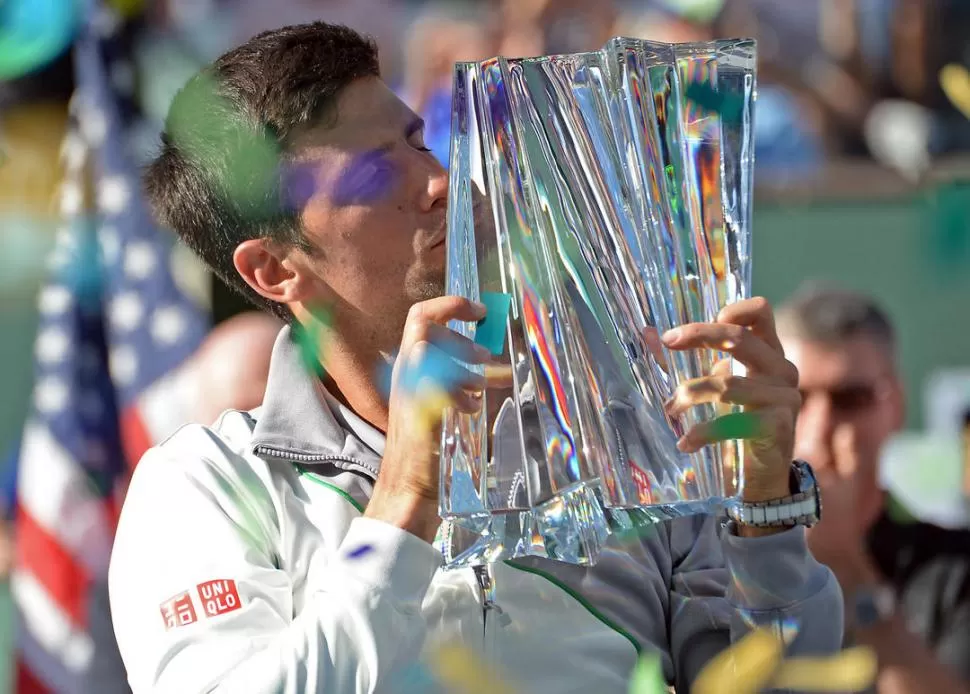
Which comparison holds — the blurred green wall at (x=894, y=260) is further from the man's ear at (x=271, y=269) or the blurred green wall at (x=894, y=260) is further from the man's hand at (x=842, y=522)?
the man's ear at (x=271, y=269)

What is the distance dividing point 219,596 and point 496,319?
0.40 metres

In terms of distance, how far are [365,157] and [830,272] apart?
107 inches

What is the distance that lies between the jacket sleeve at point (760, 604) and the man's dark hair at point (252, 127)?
0.64 meters

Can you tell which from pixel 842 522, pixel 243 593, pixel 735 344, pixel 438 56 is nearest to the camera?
pixel 735 344

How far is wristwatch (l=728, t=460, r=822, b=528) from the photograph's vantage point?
56.8 inches

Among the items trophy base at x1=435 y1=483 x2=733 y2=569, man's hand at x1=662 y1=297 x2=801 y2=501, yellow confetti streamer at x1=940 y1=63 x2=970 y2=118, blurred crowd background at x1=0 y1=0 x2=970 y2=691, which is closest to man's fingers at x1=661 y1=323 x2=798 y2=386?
man's hand at x1=662 y1=297 x2=801 y2=501

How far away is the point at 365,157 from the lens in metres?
1.66

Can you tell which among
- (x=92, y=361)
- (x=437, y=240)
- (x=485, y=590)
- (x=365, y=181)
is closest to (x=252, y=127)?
(x=365, y=181)

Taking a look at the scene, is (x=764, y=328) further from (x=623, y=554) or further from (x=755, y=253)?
(x=755, y=253)

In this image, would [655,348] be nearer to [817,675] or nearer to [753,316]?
[753,316]

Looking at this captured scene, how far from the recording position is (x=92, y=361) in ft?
11.8

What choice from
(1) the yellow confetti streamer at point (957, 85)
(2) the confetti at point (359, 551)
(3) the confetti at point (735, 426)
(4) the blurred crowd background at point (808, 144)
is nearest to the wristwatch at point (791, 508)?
(3) the confetti at point (735, 426)

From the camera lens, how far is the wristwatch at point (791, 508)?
144 cm

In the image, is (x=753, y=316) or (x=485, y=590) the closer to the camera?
(x=753, y=316)
